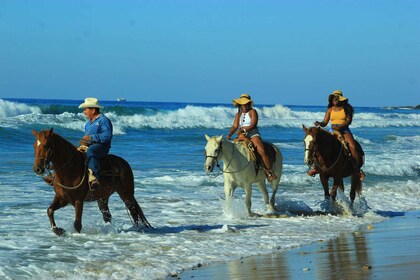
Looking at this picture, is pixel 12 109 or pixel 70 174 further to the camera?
pixel 12 109

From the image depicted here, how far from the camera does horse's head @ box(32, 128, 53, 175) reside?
30.9ft

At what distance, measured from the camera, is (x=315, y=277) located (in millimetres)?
7684

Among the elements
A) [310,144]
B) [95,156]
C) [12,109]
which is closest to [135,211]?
[95,156]

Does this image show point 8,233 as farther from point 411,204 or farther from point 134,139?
point 134,139

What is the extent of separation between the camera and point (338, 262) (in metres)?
8.60

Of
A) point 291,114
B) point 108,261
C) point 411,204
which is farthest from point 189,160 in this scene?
point 291,114

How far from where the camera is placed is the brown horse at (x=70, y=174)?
9.51 metres

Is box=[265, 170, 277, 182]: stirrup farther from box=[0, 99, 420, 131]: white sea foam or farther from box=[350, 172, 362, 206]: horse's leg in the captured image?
box=[0, 99, 420, 131]: white sea foam

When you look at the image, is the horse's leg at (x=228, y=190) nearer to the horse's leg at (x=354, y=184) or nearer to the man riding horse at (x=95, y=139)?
the horse's leg at (x=354, y=184)

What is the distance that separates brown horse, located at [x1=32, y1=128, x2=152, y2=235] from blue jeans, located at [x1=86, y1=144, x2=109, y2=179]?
107 mm

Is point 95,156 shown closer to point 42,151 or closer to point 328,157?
point 42,151

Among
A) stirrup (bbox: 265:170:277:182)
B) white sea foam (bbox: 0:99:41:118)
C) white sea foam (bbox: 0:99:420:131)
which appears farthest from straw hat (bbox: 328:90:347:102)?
white sea foam (bbox: 0:99:41:118)

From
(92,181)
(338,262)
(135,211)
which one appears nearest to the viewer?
(338,262)

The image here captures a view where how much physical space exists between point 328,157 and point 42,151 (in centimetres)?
567
